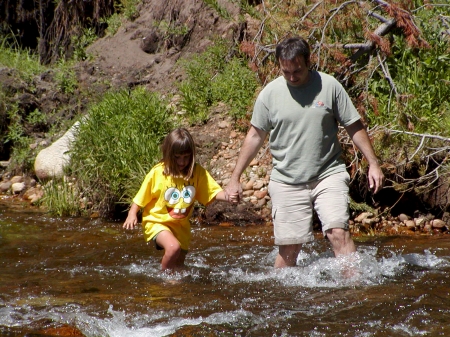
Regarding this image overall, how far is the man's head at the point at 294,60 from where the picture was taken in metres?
5.01

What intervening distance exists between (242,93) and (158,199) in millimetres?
4242

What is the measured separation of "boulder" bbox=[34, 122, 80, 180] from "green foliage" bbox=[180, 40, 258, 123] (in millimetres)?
1734

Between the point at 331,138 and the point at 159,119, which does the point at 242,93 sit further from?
the point at 331,138

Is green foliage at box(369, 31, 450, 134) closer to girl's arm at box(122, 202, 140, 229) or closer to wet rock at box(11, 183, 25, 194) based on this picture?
girl's arm at box(122, 202, 140, 229)

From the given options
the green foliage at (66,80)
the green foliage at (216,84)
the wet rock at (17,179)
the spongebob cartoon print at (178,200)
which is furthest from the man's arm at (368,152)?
the green foliage at (66,80)

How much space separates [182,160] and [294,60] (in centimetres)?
130

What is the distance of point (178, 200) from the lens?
575 cm

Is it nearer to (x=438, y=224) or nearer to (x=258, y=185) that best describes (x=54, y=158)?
(x=258, y=185)

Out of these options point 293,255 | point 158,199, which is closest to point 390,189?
point 293,255

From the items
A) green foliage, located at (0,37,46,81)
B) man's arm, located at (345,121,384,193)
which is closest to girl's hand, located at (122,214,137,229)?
man's arm, located at (345,121,384,193)

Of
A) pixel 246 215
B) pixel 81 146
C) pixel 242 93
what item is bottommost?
pixel 246 215

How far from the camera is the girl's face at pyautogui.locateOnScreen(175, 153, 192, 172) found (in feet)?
18.4

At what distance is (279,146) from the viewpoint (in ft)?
17.4

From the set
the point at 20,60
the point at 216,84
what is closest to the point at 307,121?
the point at 216,84
